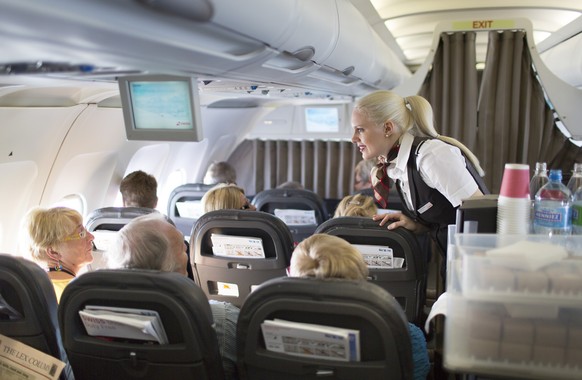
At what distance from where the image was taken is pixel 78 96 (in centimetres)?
439

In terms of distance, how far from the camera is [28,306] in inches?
84.0

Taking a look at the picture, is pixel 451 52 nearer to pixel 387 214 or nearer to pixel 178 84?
pixel 387 214

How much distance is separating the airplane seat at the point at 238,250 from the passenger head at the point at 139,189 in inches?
53.6

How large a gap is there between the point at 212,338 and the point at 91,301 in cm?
49

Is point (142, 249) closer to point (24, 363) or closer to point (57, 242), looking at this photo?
point (24, 363)

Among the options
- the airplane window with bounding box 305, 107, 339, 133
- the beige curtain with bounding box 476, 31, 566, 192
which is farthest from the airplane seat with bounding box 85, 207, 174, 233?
the airplane window with bounding box 305, 107, 339, 133

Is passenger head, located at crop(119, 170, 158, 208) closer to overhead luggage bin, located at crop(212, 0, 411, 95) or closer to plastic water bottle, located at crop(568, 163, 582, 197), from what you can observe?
overhead luggage bin, located at crop(212, 0, 411, 95)

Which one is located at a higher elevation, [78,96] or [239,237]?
[78,96]

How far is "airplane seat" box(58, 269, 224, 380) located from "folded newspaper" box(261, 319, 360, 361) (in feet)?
0.85

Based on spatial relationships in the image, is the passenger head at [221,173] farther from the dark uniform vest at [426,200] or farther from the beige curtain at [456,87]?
the dark uniform vest at [426,200]

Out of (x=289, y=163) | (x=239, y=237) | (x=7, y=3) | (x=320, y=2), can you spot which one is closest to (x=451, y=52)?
(x=320, y=2)

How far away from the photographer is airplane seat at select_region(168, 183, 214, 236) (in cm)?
571

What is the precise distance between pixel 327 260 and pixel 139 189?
315 centimetres

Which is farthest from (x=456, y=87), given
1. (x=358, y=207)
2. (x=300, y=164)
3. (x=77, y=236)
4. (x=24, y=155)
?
(x=300, y=164)
